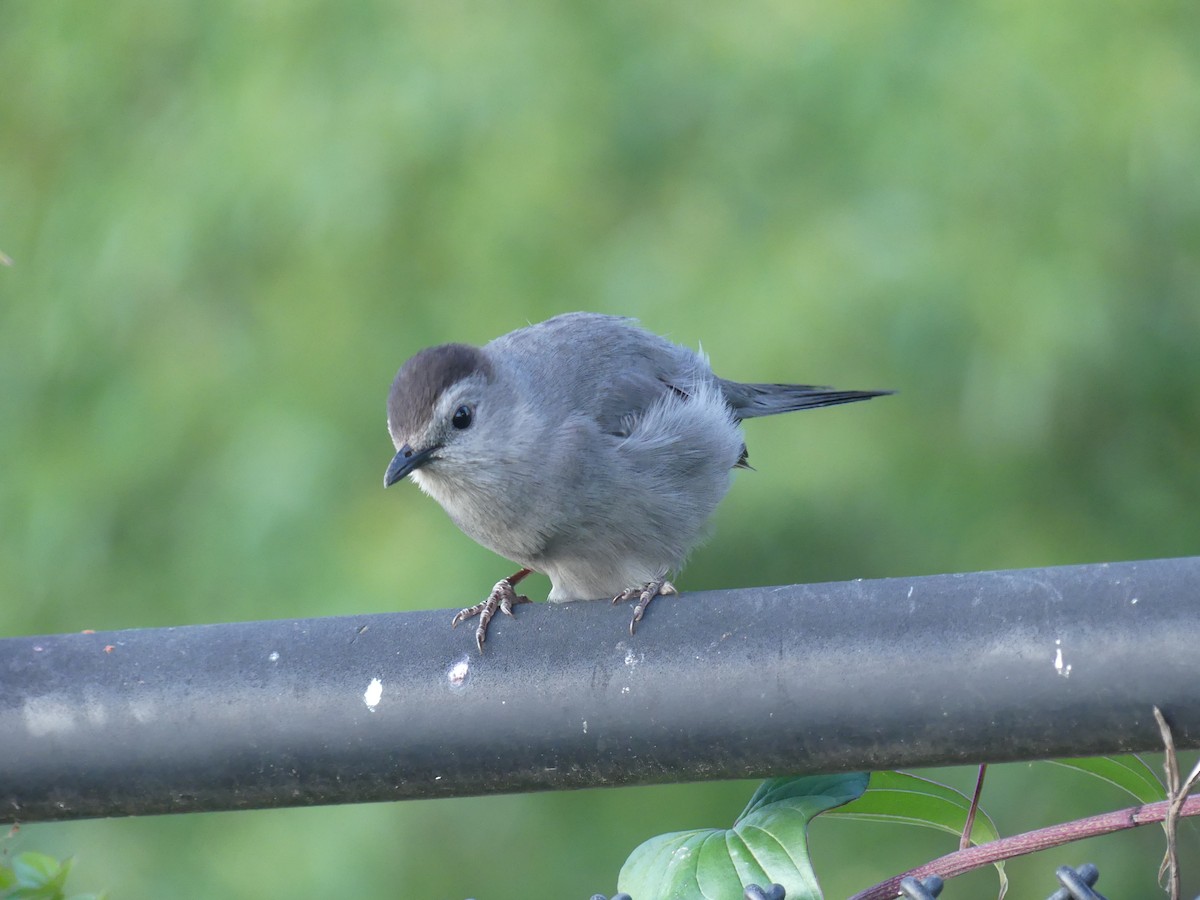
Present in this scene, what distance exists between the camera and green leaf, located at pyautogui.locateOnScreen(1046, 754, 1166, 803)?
1638mm

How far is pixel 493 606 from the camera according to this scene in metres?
2.43

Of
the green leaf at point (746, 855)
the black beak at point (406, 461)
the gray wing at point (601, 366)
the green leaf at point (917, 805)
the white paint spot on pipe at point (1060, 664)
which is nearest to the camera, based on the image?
the white paint spot on pipe at point (1060, 664)

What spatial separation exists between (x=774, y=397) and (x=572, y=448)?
71 cm

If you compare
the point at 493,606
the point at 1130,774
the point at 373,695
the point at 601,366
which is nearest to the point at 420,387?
the point at 601,366

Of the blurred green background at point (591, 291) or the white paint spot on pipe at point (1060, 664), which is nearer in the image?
the white paint spot on pipe at point (1060, 664)

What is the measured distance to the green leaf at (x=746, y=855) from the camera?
1588mm

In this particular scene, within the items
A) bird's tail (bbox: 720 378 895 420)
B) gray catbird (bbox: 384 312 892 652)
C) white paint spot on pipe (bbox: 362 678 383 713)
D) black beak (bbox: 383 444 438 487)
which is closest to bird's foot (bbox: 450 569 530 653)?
gray catbird (bbox: 384 312 892 652)

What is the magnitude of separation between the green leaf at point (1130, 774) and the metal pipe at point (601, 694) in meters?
0.19

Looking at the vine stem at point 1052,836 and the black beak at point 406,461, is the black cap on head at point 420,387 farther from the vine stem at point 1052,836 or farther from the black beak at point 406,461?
the vine stem at point 1052,836

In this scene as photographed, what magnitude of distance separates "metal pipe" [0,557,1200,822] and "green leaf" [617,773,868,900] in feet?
0.30

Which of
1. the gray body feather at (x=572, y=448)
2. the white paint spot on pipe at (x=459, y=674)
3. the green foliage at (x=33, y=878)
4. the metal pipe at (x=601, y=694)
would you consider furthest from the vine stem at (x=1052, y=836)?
the gray body feather at (x=572, y=448)

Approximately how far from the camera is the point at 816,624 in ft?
5.17

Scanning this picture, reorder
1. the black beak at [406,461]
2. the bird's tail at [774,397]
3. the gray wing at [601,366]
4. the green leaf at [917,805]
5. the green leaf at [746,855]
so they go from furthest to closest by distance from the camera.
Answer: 1. the bird's tail at [774,397]
2. the gray wing at [601,366]
3. the black beak at [406,461]
4. the green leaf at [917,805]
5. the green leaf at [746,855]

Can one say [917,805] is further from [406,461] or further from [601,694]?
[406,461]
